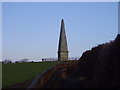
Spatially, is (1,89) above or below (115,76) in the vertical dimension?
below

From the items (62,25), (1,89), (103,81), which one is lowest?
(1,89)

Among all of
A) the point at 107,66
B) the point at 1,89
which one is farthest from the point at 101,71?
the point at 1,89

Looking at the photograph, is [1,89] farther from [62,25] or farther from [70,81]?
[62,25]

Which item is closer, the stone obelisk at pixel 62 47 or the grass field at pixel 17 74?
the grass field at pixel 17 74

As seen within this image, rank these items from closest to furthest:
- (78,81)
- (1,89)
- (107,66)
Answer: (78,81) < (107,66) < (1,89)

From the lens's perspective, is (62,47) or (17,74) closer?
(17,74)

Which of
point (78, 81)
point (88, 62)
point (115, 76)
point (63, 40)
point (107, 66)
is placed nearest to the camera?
point (78, 81)

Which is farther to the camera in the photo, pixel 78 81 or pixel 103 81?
pixel 103 81

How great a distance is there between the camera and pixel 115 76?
8344mm

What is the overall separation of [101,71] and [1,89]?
6.50 m

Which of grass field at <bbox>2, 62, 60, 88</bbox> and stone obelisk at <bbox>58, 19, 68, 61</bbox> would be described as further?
stone obelisk at <bbox>58, 19, 68, 61</bbox>

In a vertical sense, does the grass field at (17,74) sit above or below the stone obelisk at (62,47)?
below

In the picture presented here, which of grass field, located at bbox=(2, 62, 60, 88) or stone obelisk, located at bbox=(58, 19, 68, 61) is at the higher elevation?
stone obelisk, located at bbox=(58, 19, 68, 61)

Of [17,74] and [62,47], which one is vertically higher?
[62,47]
